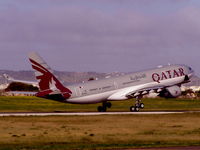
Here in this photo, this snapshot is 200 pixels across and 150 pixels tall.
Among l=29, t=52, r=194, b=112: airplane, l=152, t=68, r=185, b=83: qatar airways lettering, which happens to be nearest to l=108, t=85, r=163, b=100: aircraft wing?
l=29, t=52, r=194, b=112: airplane

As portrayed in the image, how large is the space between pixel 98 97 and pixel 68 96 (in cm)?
500

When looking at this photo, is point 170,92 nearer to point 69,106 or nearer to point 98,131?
point 69,106

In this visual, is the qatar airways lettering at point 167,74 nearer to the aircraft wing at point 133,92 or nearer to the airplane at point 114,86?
the airplane at point 114,86

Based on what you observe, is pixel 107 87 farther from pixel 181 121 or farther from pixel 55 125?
pixel 55 125

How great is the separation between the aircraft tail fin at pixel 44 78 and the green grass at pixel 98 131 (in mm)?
7214

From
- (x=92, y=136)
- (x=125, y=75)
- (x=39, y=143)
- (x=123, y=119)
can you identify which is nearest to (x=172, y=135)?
(x=92, y=136)

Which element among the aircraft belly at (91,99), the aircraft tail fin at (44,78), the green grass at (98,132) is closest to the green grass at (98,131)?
the green grass at (98,132)

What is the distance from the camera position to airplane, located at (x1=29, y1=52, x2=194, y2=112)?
66.5 metres

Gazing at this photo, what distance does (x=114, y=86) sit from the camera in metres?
72.5

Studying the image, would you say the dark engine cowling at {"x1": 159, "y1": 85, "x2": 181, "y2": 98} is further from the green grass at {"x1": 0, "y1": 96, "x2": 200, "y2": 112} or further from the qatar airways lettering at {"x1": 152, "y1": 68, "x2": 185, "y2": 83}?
the green grass at {"x1": 0, "y1": 96, "x2": 200, "y2": 112}

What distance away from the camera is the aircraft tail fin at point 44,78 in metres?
66.2

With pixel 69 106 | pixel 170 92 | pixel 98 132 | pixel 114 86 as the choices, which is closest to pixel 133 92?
pixel 114 86

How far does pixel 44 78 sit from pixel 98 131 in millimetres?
22392

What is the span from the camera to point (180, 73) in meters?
78.1
